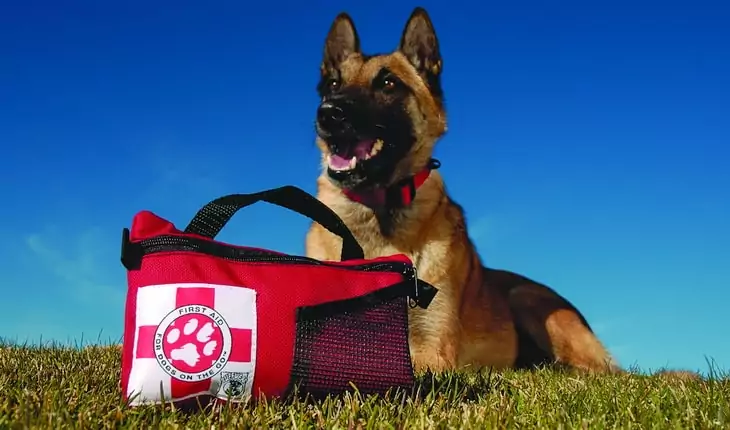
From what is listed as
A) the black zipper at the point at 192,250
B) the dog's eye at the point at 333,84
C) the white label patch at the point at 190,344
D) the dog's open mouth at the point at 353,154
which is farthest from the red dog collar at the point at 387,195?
the white label patch at the point at 190,344

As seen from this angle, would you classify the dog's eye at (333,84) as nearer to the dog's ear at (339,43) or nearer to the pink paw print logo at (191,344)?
the dog's ear at (339,43)

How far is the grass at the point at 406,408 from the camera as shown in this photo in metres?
2.74

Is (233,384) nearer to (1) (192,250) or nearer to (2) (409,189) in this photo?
(1) (192,250)

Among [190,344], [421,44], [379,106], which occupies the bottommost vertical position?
[190,344]

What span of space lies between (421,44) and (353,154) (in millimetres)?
1373

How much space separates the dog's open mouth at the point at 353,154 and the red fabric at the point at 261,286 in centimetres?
252

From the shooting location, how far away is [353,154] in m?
5.69

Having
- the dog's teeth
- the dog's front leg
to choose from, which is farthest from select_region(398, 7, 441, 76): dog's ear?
the dog's front leg

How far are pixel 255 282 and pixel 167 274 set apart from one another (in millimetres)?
371

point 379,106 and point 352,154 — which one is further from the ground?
point 379,106

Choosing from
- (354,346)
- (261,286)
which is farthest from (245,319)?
(354,346)

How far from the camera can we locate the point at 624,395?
3598 mm

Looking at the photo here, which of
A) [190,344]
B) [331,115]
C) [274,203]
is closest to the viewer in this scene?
[190,344]

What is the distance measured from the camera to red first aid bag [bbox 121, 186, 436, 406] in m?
2.90
